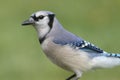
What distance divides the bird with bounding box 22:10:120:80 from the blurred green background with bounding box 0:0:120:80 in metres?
2.38

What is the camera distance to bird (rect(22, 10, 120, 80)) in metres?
6.33

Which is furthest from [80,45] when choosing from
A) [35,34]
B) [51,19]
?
[35,34]

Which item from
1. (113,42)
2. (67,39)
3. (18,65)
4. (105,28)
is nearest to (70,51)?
(67,39)

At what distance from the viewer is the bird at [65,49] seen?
6.33m

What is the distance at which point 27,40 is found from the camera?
11.0m

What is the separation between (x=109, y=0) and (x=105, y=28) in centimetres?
167

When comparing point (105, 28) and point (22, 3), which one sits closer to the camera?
point (105, 28)

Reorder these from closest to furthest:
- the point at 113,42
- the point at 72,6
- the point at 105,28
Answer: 1. the point at 113,42
2. the point at 105,28
3. the point at 72,6

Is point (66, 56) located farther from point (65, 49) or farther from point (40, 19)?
point (40, 19)

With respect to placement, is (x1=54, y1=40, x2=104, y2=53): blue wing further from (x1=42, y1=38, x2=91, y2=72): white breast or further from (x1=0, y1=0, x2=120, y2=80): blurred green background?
(x1=0, y1=0, x2=120, y2=80): blurred green background

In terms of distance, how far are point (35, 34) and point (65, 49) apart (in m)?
4.83

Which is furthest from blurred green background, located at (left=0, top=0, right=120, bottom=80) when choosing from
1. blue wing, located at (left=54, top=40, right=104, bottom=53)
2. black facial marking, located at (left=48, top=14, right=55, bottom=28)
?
black facial marking, located at (left=48, top=14, right=55, bottom=28)

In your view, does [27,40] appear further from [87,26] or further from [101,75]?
[101,75]

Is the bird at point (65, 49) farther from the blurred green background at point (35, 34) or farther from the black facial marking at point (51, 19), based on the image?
the blurred green background at point (35, 34)
